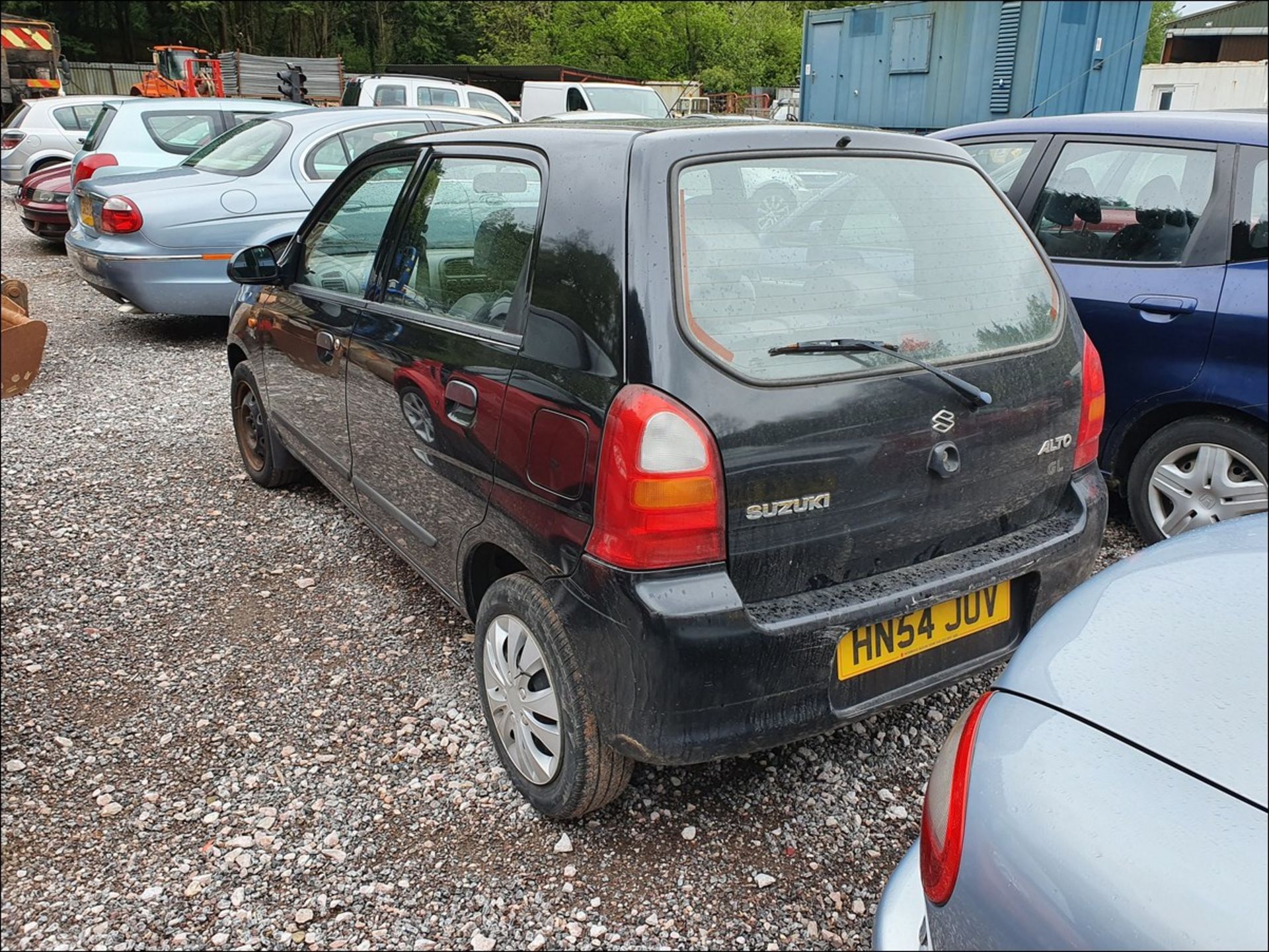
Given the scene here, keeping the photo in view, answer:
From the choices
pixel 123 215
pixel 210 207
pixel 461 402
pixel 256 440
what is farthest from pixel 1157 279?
pixel 123 215

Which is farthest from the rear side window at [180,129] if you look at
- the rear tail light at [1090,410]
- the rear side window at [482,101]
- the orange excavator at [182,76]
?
the rear tail light at [1090,410]

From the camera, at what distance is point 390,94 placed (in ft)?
55.0

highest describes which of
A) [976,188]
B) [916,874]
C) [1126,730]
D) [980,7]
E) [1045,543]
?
[980,7]

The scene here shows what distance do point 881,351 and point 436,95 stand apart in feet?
54.1

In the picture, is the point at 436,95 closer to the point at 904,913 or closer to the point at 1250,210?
the point at 1250,210

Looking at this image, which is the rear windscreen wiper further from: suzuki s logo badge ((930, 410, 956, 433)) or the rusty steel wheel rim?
the rusty steel wheel rim

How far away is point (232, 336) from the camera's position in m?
4.50

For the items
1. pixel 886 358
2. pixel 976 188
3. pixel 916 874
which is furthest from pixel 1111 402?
pixel 916 874

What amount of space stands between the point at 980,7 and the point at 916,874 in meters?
4.79

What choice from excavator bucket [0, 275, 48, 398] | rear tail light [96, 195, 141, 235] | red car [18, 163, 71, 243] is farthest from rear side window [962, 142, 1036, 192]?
red car [18, 163, 71, 243]

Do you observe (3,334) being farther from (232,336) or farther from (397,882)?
(397,882)

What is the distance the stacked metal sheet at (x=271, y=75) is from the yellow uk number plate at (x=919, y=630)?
2006 cm

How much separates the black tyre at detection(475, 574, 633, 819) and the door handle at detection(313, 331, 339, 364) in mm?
1272

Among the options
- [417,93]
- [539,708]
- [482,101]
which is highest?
[417,93]
